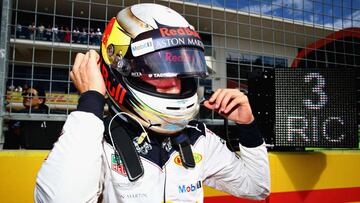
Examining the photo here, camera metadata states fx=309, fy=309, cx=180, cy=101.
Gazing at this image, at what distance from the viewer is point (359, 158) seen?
87.7 inches

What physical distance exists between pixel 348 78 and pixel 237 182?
4.13ft

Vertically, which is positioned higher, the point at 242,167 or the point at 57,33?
the point at 57,33

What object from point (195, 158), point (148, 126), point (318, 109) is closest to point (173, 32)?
point (148, 126)

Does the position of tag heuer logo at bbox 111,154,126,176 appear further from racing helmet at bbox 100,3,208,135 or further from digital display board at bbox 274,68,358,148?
digital display board at bbox 274,68,358,148

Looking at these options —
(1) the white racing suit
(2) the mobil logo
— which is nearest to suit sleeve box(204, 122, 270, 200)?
(1) the white racing suit

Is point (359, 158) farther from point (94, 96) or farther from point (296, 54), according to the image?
point (94, 96)

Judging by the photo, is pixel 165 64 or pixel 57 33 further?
pixel 57 33

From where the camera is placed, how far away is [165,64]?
1.06 m

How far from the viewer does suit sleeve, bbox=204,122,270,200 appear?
1.20 meters

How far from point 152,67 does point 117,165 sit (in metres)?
0.34

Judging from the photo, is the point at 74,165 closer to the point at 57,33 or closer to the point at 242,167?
the point at 242,167

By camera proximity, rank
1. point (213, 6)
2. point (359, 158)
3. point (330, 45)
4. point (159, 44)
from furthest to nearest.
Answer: point (330, 45), point (213, 6), point (359, 158), point (159, 44)

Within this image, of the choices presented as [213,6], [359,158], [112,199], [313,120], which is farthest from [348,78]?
[112,199]

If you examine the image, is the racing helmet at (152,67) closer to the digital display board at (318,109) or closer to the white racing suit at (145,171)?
the white racing suit at (145,171)
